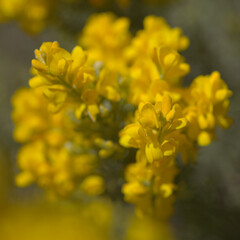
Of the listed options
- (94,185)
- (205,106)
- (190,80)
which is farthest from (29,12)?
(205,106)

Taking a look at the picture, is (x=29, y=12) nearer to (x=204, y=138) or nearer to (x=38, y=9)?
(x=38, y=9)

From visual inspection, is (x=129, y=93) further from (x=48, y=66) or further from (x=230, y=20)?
(x=230, y=20)

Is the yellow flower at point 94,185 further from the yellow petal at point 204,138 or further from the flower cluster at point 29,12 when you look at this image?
the flower cluster at point 29,12

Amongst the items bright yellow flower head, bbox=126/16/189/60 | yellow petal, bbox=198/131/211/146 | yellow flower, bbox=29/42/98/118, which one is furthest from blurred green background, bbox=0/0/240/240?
yellow flower, bbox=29/42/98/118

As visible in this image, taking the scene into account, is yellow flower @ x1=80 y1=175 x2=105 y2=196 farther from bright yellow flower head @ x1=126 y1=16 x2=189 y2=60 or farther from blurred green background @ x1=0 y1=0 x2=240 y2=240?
bright yellow flower head @ x1=126 y1=16 x2=189 y2=60

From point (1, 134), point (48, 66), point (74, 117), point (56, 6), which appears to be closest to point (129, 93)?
point (74, 117)
